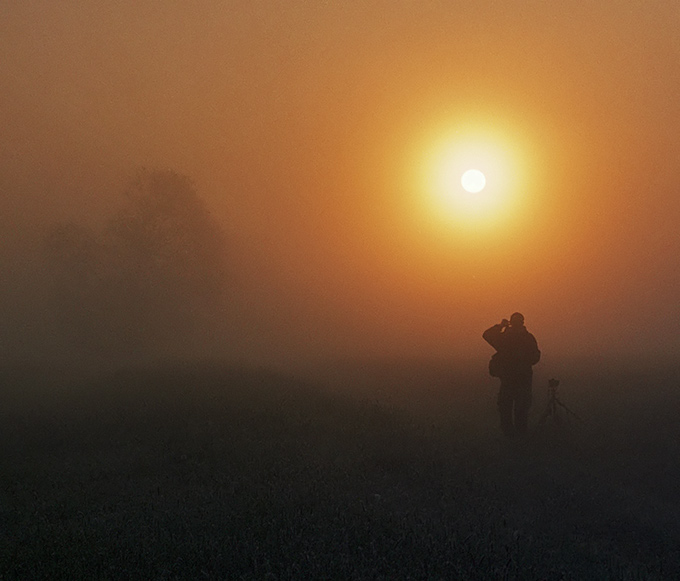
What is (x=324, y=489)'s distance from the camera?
306 inches

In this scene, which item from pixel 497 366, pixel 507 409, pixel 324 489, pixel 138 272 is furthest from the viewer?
pixel 138 272

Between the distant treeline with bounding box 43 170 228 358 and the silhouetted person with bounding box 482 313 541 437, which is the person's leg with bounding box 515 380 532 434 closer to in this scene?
the silhouetted person with bounding box 482 313 541 437

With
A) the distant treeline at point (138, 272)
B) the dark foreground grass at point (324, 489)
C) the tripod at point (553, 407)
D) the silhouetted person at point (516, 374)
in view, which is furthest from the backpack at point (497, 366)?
the distant treeline at point (138, 272)

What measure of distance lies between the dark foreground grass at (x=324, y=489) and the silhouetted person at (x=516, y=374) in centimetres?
57

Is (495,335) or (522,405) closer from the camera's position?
(522,405)

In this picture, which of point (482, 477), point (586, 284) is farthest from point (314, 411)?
point (586, 284)

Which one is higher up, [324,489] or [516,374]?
[516,374]

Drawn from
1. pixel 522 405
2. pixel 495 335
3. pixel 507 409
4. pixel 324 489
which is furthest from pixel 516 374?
pixel 324 489

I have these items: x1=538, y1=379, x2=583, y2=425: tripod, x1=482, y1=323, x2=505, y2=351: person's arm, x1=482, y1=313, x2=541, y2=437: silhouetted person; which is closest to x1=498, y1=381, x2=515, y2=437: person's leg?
x1=482, y1=313, x2=541, y2=437: silhouetted person

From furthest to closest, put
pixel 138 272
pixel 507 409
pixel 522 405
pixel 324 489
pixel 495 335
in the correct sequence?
pixel 138 272 → pixel 495 335 → pixel 507 409 → pixel 522 405 → pixel 324 489

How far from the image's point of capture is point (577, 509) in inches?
363

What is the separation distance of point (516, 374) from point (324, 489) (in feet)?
24.8

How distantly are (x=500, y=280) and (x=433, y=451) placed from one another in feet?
210

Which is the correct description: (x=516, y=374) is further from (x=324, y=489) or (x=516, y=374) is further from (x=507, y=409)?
(x=324, y=489)
